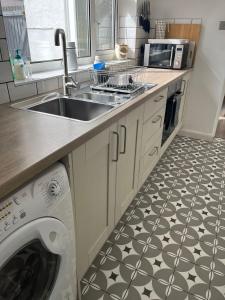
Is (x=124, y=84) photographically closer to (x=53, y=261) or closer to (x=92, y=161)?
(x=92, y=161)

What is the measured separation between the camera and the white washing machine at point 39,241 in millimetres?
626

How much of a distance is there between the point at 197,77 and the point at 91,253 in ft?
7.77

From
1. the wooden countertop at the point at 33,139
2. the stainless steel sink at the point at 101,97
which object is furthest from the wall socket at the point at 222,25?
the wooden countertop at the point at 33,139

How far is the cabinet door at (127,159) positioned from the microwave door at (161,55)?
1.31 meters

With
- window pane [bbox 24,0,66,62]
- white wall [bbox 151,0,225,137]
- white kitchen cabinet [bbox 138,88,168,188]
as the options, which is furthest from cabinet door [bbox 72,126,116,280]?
white wall [bbox 151,0,225,137]

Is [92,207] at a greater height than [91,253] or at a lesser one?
greater

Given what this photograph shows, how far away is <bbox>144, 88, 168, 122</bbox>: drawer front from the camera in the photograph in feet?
5.35

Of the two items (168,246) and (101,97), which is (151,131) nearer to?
(101,97)

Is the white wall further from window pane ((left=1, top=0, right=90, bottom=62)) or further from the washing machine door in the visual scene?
the washing machine door

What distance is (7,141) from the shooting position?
0.86 m

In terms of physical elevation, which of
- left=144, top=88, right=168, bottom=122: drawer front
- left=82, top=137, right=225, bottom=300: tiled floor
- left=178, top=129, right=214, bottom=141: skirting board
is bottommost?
left=82, top=137, right=225, bottom=300: tiled floor

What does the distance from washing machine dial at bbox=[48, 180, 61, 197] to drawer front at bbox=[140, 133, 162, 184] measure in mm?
1082

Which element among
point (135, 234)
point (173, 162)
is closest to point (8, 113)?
point (135, 234)

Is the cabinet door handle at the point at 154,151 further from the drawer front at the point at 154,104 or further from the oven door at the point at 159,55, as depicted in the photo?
the oven door at the point at 159,55
